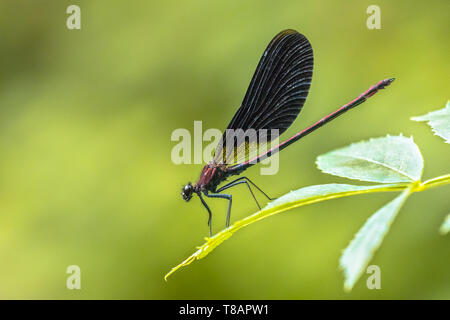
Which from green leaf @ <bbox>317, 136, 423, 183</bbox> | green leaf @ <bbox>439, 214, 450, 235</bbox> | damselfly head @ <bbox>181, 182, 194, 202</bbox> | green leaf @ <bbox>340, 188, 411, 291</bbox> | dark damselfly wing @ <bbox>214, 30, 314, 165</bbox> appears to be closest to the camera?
green leaf @ <bbox>340, 188, 411, 291</bbox>

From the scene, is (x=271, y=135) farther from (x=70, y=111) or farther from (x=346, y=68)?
(x=70, y=111)

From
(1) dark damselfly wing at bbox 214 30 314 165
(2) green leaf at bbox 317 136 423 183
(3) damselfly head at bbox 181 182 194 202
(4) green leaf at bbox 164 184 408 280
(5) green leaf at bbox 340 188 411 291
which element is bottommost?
(5) green leaf at bbox 340 188 411 291

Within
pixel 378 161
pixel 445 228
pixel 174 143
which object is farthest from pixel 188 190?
pixel 174 143

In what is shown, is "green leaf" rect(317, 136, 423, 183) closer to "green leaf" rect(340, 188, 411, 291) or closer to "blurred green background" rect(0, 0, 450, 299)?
"green leaf" rect(340, 188, 411, 291)

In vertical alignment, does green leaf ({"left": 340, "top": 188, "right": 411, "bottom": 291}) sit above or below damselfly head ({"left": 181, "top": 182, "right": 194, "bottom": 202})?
below

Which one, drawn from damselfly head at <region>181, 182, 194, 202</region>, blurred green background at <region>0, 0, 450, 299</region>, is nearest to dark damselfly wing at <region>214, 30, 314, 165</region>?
damselfly head at <region>181, 182, 194, 202</region>

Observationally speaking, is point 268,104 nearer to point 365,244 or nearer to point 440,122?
point 440,122

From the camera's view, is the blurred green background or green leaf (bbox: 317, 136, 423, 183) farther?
the blurred green background
